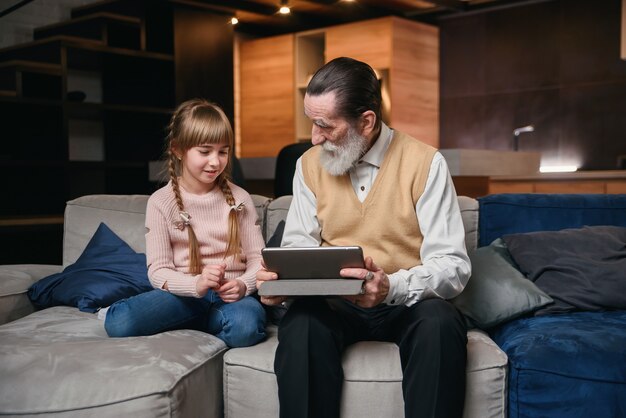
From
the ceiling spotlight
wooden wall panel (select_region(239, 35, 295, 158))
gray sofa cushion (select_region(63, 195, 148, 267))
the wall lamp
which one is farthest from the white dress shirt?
wooden wall panel (select_region(239, 35, 295, 158))

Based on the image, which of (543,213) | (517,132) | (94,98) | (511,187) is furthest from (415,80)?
(543,213)

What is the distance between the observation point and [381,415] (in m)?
1.79

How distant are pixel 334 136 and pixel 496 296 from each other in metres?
0.71

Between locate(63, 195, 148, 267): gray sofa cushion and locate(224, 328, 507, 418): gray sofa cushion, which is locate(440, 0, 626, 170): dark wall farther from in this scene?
locate(224, 328, 507, 418): gray sofa cushion

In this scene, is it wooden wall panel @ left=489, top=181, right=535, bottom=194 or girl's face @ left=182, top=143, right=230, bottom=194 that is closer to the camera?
girl's face @ left=182, top=143, right=230, bottom=194

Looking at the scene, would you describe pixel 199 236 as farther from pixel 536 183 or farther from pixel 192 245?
pixel 536 183

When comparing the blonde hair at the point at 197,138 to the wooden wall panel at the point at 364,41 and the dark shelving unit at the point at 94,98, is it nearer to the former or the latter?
the dark shelving unit at the point at 94,98

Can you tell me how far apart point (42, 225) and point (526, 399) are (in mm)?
3354

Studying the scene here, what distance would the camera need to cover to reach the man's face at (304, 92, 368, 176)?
6.59 feet

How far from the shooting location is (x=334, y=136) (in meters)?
2.02

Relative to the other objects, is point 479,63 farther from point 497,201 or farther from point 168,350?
point 168,350

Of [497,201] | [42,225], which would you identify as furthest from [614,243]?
[42,225]

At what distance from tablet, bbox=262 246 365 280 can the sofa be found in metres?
0.28

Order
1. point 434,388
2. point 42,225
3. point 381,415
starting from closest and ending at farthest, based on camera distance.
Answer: point 434,388, point 381,415, point 42,225
